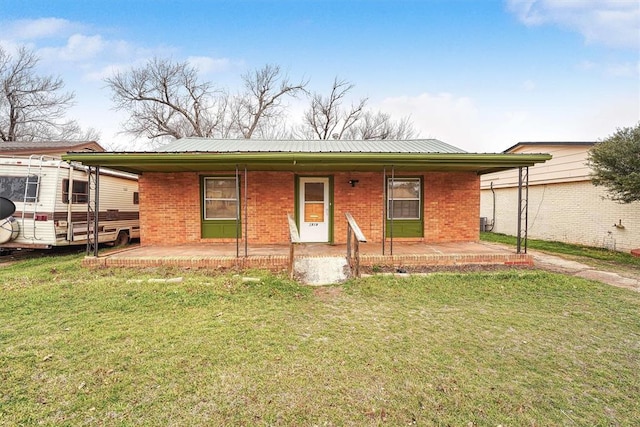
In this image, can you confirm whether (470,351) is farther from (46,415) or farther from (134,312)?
(134,312)

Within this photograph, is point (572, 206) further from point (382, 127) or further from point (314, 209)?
point (382, 127)

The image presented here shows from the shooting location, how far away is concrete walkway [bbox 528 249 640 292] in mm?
5727

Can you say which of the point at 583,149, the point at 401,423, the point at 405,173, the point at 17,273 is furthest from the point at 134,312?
the point at 583,149

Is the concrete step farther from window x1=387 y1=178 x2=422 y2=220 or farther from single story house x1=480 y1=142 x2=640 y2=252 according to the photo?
single story house x1=480 y1=142 x2=640 y2=252

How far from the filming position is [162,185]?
27.6 feet

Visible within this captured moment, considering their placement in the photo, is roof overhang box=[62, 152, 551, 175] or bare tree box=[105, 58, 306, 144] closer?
roof overhang box=[62, 152, 551, 175]

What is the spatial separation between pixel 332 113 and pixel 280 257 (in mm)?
22715

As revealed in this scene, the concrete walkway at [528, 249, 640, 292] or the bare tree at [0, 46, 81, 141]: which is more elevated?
the bare tree at [0, 46, 81, 141]

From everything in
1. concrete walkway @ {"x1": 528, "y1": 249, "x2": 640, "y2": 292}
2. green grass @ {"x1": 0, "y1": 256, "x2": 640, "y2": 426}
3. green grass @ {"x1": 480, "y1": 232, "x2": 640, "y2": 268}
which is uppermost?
green grass @ {"x1": 480, "y1": 232, "x2": 640, "y2": 268}

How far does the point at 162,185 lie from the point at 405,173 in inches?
276

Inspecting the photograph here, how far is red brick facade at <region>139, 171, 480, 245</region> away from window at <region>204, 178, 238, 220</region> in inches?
8.5

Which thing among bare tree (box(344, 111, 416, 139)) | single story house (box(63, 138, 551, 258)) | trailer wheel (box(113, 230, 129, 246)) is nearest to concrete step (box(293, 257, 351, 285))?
single story house (box(63, 138, 551, 258))

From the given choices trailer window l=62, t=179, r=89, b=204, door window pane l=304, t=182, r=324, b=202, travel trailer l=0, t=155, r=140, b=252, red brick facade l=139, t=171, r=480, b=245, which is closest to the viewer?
travel trailer l=0, t=155, r=140, b=252

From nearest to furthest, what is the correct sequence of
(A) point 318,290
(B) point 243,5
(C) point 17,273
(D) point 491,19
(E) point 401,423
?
(E) point 401,423 < (A) point 318,290 < (C) point 17,273 < (D) point 491,19 < (B) point 243,5
